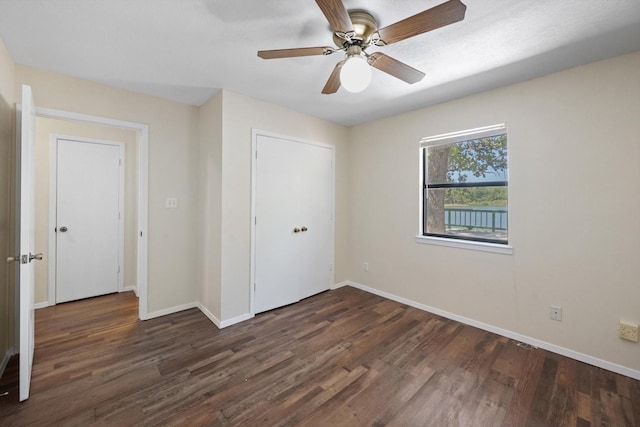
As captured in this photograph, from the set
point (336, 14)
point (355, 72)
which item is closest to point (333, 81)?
point (355, 72)

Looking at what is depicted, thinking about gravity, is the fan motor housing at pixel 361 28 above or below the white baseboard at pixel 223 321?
above

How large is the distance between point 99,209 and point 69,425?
2756 millimetres

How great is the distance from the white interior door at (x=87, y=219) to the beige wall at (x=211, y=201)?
1459mm

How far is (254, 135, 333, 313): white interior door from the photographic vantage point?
118 inches

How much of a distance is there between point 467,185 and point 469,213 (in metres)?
0.30

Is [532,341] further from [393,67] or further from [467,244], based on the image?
[393,67]

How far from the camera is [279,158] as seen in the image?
10.2 feet

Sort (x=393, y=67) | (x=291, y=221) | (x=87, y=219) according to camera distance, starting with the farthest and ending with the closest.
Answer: (x=87, y=219) < (x=291, y=221) < (x=393, y=67)

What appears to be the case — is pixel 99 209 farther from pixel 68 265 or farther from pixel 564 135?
pixel 564 135

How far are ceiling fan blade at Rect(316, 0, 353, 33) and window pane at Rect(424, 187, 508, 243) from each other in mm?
2184

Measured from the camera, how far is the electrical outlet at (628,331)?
1945 mm

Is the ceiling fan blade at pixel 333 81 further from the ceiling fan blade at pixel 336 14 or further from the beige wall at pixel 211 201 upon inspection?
the beige wall at pixel 211 201

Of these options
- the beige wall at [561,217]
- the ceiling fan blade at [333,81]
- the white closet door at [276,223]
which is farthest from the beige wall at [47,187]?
the beige wall at [561,217]

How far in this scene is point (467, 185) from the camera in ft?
9.48
